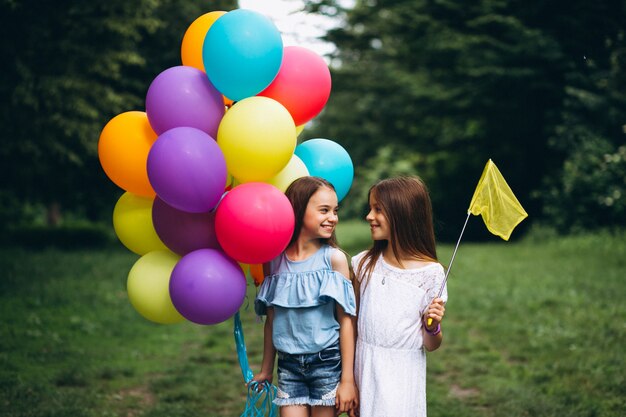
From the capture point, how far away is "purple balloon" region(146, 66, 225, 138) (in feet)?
9.85

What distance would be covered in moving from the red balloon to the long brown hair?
631 millimetres

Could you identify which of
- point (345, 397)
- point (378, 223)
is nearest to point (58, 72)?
point (378, 223)

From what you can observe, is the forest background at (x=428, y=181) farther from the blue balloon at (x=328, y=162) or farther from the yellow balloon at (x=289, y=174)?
the yellow balloon at (x=289, y=174)

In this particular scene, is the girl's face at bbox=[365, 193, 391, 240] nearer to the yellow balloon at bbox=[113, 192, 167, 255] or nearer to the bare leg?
the bare leg

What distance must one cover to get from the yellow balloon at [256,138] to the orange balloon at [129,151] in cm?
41

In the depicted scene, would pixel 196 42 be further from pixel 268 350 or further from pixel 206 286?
pixel 268 350

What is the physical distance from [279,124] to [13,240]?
44.1 ft

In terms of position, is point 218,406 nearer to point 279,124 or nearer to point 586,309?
point 279,124

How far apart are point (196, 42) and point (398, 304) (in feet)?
5.39

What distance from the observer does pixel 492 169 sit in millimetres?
3090

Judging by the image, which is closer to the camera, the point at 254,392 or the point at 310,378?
the point at 310,378

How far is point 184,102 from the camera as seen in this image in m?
3.00

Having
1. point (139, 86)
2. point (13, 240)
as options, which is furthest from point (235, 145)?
point (13, 240)

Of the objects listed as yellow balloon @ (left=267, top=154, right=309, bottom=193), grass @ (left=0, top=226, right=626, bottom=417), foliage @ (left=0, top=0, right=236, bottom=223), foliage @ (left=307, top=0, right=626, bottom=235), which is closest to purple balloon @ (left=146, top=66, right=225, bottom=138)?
yellow balloon @ (left=267, top=154, right=309, bottom=193)
